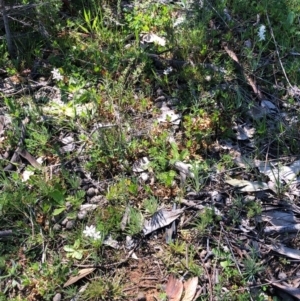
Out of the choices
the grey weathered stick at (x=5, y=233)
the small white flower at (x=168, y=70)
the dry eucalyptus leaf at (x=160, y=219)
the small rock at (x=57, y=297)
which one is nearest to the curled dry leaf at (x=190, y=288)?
the dry eucalyptus leaf at (x=160, y=219)

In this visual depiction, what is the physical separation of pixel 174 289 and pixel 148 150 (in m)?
1.00

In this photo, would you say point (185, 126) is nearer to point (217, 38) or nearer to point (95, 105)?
point (95, 105)

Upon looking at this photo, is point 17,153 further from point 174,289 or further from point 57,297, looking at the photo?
point 174,289

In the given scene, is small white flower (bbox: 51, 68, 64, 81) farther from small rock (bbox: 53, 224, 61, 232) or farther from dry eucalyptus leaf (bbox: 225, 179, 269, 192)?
dry eucalyptus leaf (bbox: 225, 179, 269, 192)

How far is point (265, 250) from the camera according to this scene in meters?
2.71

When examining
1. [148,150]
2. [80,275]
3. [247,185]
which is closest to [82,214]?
[80,275]

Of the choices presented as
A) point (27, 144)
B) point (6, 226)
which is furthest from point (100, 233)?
point (27, 144)

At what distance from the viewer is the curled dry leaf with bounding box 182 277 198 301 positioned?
2512mm

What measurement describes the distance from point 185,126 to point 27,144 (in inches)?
43.7

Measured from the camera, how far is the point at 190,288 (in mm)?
2549

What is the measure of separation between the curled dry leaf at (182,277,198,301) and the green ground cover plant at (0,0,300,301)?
0.02 meters

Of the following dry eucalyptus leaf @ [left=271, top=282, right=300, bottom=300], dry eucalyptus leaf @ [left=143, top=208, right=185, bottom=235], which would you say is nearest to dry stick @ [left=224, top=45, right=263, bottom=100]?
dry eucalyptus leaf @ [left=143, top=208, right=185, bottom=235]

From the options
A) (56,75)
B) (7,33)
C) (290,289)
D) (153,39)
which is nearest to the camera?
(290,289)

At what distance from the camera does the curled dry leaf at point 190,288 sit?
98.9 inches
